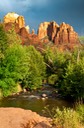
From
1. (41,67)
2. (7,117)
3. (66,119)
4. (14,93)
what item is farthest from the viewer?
(41,67)

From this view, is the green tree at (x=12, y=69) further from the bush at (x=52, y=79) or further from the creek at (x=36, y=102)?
the bush at (x=52, y=79)

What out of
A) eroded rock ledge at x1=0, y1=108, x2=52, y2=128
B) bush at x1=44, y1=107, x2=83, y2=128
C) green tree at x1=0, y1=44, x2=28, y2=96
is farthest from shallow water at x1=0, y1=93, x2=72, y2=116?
bush at x1=44, y1=107, x2=83, y2=128

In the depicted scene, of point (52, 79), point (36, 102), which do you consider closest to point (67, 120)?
point (36, 102)

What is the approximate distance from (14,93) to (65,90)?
10.6 metres

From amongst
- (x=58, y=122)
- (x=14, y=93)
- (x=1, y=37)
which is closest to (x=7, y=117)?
(x=58, y=122)

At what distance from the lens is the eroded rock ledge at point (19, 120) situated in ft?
48.8

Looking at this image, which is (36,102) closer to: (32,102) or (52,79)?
(32,102)

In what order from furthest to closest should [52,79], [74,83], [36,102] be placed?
[52,79] → [74,83] → [36,102]

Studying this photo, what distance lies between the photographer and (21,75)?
57281 millimetres

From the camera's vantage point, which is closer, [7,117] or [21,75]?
[7,117]

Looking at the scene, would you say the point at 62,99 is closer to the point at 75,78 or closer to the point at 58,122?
the point at 75,78

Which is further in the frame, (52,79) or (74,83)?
(52,79)

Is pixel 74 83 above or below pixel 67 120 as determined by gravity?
above

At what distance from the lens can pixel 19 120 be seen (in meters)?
15.7
